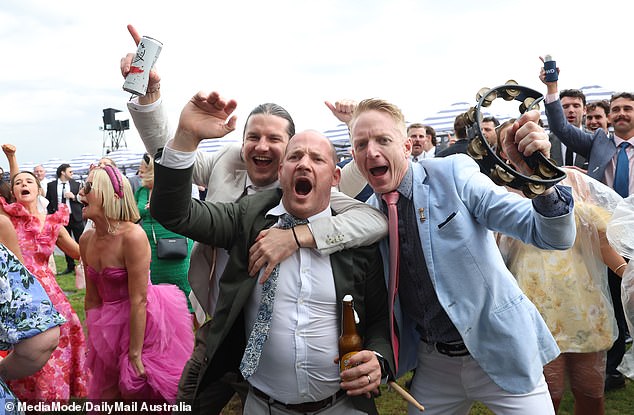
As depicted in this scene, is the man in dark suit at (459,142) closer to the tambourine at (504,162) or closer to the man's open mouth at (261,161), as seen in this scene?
the man's open mouth at (261,161)

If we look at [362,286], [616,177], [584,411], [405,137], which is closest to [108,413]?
[362,286]

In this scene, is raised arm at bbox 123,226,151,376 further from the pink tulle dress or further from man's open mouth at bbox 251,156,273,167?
man's open mouth at bbox 251,156,273,167

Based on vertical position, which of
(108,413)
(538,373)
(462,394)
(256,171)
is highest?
(256,171)

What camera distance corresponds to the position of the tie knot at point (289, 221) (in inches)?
87.4

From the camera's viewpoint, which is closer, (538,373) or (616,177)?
(538,373)

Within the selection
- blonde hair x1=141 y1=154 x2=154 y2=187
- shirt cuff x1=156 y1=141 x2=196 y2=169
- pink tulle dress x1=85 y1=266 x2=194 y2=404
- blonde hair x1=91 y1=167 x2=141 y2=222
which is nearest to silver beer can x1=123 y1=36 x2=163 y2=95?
shirt cuff x1=156 y1=141 x2=196 y2=169

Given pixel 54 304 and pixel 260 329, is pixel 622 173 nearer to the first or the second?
pixel 260 329

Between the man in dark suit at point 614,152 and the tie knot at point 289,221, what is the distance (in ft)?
11.9

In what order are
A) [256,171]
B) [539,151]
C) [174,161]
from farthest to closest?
[256,171] < [174,161] < [539,151]

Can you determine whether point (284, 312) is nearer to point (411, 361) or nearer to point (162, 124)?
point (411, 361)

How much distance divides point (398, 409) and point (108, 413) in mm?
2384

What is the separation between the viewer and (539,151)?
173cm

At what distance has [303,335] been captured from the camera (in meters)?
2.12

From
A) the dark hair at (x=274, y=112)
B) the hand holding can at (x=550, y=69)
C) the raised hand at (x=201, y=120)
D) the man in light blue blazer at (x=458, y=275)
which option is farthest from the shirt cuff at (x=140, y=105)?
the hand holding can at (x=550, y=69)
